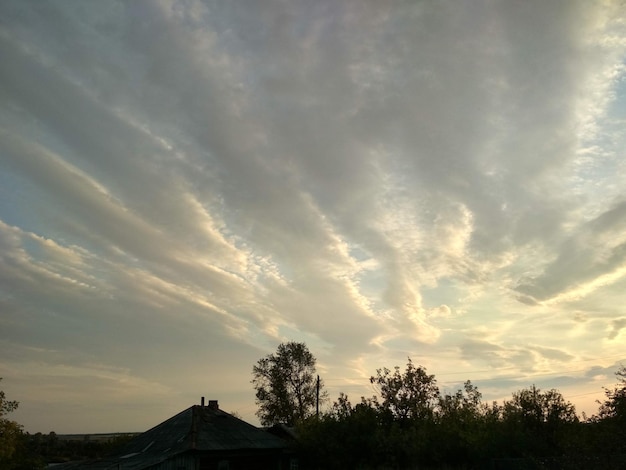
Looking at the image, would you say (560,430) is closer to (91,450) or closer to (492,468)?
(492,468)

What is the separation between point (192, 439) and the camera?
117 ft

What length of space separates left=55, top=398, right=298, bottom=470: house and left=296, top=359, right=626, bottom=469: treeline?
2795mm

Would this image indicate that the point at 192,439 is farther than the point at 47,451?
No

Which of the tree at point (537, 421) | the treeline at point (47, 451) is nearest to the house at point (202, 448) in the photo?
the treeline at point (47, 451)

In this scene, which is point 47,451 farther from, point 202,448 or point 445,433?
point 445,433

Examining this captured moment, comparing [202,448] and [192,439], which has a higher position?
[192,439]

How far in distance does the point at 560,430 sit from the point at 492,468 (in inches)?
363

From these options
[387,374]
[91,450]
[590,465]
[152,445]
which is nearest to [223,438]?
[152,445]

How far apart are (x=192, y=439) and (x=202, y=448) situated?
1646 mm

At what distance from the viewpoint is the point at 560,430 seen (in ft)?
116

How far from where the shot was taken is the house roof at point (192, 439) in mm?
34875

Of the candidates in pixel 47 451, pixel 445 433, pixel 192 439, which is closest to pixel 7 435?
pixel 192 439

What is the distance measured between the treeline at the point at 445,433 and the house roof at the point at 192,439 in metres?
4.38

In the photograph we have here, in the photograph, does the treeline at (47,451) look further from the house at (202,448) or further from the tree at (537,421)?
the tree at (537,421)
